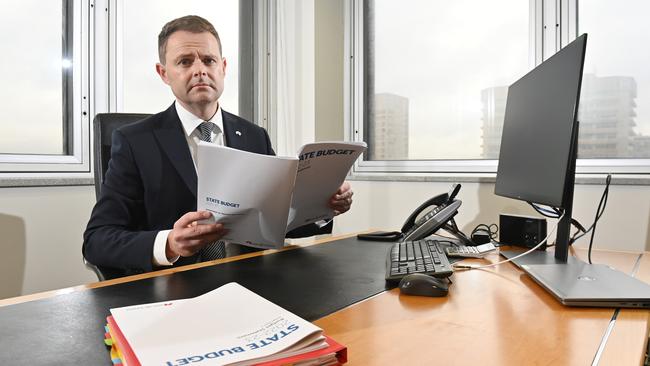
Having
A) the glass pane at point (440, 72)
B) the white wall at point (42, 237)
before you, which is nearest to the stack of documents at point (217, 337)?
the white wall at point (42, 237)

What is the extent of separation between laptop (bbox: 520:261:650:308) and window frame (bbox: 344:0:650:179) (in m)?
0.97

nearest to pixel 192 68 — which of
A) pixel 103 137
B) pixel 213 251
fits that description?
pixel 103 137

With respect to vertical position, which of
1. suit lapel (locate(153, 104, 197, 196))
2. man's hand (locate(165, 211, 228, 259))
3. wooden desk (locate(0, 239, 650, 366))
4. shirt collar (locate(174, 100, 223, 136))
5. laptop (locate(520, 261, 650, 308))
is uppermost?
shirt collar (locate(174, 100, 223, 136))

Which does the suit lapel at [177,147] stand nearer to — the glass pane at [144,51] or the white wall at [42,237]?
the white wall at [42,237]

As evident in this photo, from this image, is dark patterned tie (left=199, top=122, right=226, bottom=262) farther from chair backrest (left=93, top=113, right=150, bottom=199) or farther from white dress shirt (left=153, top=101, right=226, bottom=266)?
chair backrest (left=93, top=113, right=150, bottom=199)

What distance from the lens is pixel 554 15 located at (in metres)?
2.04

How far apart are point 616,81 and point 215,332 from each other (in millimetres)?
1992

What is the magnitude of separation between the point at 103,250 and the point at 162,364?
0.81 meters

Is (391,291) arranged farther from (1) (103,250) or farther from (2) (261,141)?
(2) (261,141)

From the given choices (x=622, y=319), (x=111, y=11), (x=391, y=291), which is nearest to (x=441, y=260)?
(x=391, y=291)

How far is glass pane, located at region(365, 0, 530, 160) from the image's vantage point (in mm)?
2238

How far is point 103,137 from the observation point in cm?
154

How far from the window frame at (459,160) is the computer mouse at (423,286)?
128 centimetres

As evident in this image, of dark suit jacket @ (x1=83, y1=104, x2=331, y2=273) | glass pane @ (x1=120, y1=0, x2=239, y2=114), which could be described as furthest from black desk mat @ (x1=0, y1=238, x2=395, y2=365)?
glass pane @ (x1=120, y1=0, x2=239, y2=114)
